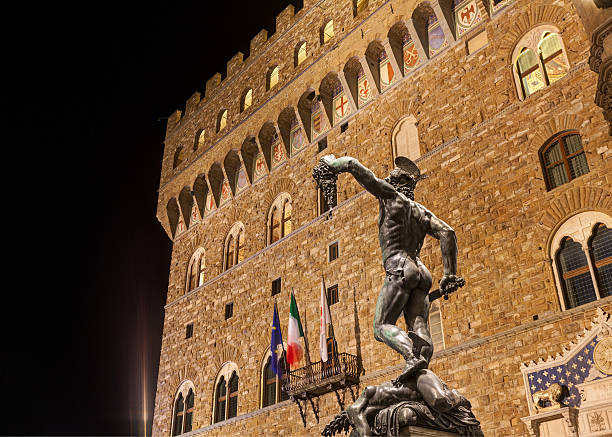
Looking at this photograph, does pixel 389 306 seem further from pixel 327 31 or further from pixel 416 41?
pixel 327 31

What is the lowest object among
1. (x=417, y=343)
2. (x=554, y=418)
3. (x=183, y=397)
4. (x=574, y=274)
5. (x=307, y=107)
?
(x=417, y=343)

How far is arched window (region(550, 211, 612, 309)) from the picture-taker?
33.6 feet

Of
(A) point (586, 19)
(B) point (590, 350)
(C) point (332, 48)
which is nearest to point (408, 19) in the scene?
(C) point (332, 48)

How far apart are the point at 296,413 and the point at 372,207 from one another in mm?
5530

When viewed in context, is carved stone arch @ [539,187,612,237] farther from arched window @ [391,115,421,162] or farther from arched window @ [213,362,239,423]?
arched window @ [213,362,239,423]

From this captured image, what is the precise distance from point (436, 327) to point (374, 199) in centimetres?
396

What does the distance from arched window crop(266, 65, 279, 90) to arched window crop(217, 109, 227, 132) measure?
8.75 feet

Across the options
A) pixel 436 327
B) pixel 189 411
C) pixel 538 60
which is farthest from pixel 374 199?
pixel 189 411

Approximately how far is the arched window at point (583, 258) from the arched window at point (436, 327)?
264cm

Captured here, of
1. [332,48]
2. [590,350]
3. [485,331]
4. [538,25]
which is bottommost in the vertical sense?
[590,350]

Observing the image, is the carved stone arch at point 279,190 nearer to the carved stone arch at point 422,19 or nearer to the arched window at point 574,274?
the carved stone arch at point 422,19

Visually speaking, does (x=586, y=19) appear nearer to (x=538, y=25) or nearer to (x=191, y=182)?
(x=538, y=25)

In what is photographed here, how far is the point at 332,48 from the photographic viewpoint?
59.0 ft

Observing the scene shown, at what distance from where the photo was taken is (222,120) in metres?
22.9
